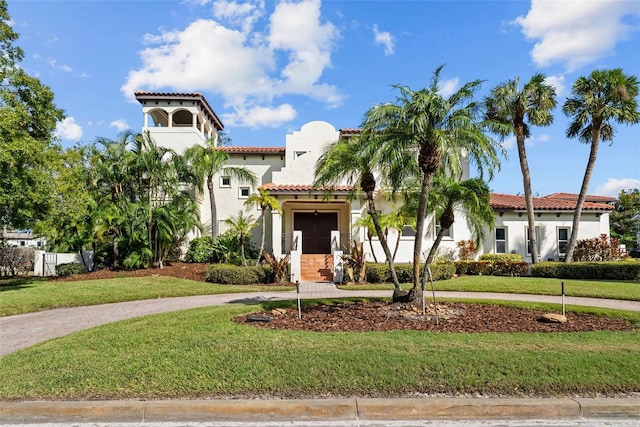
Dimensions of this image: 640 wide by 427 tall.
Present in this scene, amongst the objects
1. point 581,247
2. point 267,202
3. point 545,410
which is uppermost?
point 267,202

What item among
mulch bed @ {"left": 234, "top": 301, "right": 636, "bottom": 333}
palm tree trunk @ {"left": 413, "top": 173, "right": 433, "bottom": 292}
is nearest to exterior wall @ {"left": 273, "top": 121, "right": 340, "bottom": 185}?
palm tree trunk @ {"left": 413, "top": 173, "right": 433, "bottom": 292}

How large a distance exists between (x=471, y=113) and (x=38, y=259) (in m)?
23.2

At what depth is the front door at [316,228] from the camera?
2361cm

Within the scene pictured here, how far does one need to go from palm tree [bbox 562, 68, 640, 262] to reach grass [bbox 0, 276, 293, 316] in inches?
683

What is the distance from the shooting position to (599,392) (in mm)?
5062

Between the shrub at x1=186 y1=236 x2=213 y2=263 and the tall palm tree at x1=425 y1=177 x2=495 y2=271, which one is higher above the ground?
the tall palm tree at x1=425 y1=177 x2=495 y2=271

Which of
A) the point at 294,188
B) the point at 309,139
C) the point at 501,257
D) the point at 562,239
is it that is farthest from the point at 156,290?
the point at 562,239

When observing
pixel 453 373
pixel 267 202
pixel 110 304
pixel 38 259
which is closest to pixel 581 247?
pixel 267 202

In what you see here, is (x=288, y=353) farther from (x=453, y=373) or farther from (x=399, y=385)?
(x=453, y=373)

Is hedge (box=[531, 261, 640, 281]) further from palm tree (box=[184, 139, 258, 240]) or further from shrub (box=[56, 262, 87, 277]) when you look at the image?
shrub (box=[56, 262, 87, 277])

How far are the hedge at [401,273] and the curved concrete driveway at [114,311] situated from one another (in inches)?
92.1

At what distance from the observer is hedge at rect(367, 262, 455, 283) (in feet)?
55.6

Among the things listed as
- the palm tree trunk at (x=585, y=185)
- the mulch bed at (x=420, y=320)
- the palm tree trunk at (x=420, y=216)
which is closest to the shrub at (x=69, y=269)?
the mulch bed at (x=420, y=320)

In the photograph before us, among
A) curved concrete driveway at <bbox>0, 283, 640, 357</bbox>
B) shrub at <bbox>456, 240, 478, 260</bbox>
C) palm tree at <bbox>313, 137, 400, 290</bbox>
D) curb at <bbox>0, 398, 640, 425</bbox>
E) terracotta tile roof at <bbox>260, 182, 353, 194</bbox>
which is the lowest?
curb at <bbox>0, 398, 640, 425</bbox>
